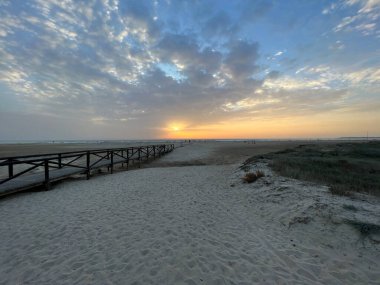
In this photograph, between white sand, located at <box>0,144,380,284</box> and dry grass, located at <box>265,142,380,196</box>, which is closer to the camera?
white sand, located at <box>0,144,380,284</box>

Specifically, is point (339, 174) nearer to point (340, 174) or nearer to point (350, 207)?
point (340, 174)

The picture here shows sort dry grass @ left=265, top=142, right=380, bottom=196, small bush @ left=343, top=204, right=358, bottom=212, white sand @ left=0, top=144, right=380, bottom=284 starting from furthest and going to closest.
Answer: dry grass @ left=265, top=142, right=380, bottom=196, small bush @ left=343, top=204, right=358, bottom=212, white sand @ left=0, top=144, right=380, bottom=284

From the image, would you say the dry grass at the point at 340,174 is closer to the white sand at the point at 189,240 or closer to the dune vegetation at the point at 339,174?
the dune vegetation at the point at 339,174

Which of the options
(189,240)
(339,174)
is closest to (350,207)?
(189,240)

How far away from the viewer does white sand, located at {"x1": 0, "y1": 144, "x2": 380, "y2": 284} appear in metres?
3.40

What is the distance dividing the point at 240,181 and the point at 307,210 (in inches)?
182

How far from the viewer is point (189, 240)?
4508 mm

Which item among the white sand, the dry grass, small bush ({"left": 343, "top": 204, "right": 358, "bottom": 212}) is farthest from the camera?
the dry grass

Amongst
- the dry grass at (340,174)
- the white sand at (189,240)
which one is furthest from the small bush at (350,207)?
the dry grass at (340,174)

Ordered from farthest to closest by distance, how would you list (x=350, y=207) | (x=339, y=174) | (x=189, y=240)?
(x=339, y=174) → (x=350, y=207) → (x=189, y=240)

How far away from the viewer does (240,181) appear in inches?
404

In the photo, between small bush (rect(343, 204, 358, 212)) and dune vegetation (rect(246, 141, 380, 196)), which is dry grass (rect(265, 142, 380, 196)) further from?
small bush (rect(343, 204, 358, 212))

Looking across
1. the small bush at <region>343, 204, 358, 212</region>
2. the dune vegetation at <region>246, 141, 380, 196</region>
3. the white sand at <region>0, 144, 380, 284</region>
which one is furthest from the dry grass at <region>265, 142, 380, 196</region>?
the white sand at <region>0, 144, 380, 284</region>

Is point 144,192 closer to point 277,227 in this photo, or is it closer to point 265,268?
point 277,227
